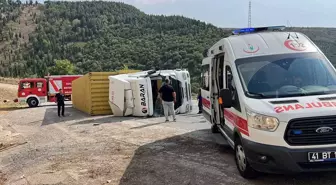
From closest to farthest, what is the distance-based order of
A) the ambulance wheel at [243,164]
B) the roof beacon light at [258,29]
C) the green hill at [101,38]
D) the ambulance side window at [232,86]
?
the ambulance wheel at [243,164], the ambulance side window at [232,86], the roof beacon light at [258,29], the green hill at [101,38]

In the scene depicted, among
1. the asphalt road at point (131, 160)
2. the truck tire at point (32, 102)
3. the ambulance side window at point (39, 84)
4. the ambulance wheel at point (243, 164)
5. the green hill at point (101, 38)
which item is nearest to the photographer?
the ambulance wheel at point (243, 164)

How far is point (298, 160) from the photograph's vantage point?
494cm

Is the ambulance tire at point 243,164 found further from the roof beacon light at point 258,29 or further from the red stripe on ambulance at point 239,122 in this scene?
the roof beacon light at point 258,29

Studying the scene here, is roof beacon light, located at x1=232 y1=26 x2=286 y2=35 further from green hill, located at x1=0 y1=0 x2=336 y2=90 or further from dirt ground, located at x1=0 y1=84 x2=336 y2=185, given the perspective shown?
green hill, located at x1=0 y1=0 x2=336 y2=90

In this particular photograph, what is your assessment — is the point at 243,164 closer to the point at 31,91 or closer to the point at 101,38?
the point at 31,91

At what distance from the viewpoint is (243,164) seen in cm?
591

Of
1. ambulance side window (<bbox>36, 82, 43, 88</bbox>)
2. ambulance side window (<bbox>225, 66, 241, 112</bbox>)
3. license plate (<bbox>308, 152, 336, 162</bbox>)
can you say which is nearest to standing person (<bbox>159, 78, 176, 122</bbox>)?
ambulance side window (<bbox>225, 66, 241, 112</bbox>)

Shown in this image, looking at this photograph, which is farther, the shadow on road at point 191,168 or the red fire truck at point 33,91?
the red fire truck at point 33,91

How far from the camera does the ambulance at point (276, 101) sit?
4969 mm

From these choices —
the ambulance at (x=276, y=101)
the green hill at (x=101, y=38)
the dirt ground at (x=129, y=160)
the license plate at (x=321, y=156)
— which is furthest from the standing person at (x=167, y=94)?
the green hill at (x=101, y=38)

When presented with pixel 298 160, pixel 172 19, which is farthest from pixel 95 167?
→ pixel 172 19

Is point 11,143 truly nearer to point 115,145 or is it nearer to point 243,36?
point 115,145

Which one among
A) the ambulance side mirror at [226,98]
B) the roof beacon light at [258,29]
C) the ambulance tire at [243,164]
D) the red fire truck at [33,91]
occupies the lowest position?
the red fire truck at [33,91]

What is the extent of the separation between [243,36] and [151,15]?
322 feet
